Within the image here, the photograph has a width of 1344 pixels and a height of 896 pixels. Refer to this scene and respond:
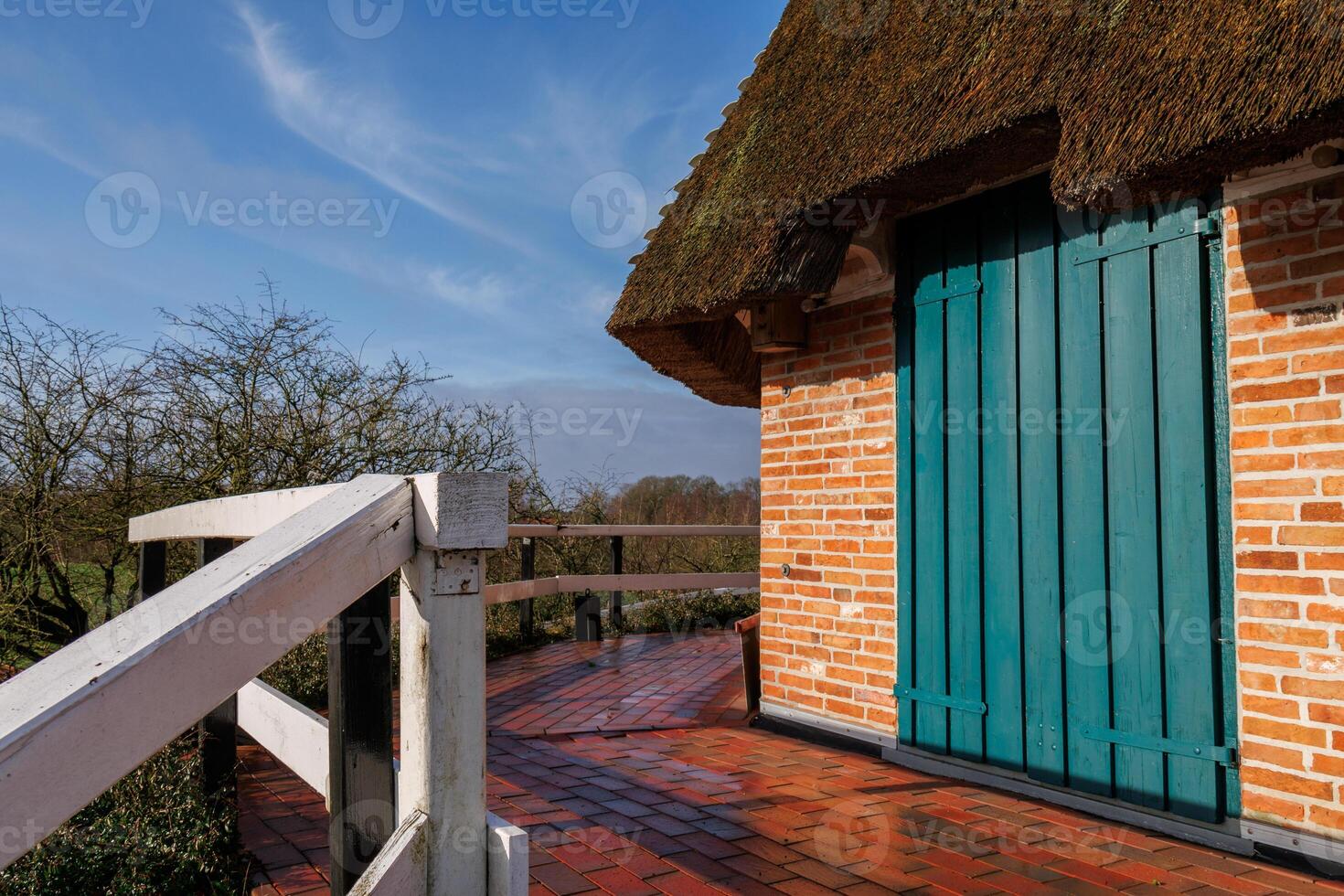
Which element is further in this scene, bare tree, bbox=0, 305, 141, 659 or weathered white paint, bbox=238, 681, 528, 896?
bare tree, bbox=0, 305, 141, 659

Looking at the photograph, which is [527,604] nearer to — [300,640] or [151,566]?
[151,566]

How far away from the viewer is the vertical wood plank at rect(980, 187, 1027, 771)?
3.56 meters

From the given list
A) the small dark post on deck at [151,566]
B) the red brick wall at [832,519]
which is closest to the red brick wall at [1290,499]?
the red brick wall at [832,519]

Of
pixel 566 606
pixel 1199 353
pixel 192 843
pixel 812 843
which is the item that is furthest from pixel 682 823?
pixel 566 606

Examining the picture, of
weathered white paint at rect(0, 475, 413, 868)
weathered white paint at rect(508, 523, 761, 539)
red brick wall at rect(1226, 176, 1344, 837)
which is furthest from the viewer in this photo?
weathered white paint at rect(508, 523, 761, 539)

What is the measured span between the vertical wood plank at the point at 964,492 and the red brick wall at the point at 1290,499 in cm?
106

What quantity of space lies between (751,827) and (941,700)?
128cm

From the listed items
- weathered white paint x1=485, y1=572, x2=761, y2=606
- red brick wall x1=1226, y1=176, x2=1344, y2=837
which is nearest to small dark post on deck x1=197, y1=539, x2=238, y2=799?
weathered white paint x1=485, y1=572, x2=761, y2=606

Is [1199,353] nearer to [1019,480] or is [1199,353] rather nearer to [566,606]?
[1019,480]

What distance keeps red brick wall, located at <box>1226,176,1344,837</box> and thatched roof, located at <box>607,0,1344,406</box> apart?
13.8 inches

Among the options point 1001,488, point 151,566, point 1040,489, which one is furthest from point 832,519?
point 151,566

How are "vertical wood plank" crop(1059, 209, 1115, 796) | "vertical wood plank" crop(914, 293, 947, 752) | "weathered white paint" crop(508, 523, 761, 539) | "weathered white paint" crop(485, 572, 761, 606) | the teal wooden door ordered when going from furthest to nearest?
"weathered white paint" crop(508, 523, 761, 539) → "weathered white paint" crop(485, 572, 761, 606) → "vertical wood plank" crop(914, 293, 947, 752) → "vertical wood plank" crop(1059, 209, 1115, 796) → the teal wooden door

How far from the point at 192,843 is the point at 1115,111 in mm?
3854

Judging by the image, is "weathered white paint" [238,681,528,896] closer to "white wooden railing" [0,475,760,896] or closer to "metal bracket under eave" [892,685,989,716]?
"white wooden railing" [0,475,760,896]
